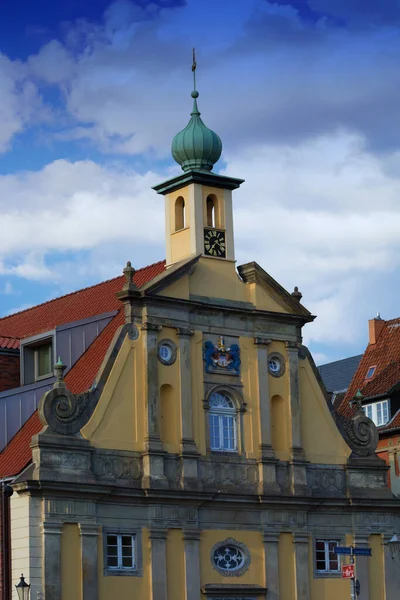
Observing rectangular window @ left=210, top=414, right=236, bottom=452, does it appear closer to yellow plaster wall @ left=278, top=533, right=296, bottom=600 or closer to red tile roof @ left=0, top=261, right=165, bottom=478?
yellow plaster wall @ left=278, top=533, right=296, bottom=600

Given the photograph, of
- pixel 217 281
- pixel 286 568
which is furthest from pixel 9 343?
pixel 286 568

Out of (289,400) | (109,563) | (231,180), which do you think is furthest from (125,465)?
(231,180)

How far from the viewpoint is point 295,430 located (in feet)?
182

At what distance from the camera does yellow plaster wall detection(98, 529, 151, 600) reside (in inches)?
1944

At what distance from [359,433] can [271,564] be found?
6601 millimetres

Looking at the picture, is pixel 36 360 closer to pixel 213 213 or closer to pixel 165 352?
pixel 165 352

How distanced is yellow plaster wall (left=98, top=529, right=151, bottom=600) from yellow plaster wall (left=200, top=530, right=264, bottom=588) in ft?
7.20

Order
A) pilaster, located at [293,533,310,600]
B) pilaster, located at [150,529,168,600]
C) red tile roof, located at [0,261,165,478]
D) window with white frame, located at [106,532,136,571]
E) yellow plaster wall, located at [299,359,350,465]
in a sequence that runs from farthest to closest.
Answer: yellow plaster wall, located at [299,359,350,465], pilaster, located at [293,533,310,600], red tile roof, located at [0,261,165,478], pilaster, located at [150,529,168,600], window with white frame, located at [106,532,136,571]

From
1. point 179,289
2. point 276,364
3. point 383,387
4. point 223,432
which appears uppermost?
point 179,289

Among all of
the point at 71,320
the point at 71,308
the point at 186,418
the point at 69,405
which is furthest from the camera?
the point at 71,308

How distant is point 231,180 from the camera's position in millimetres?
56250

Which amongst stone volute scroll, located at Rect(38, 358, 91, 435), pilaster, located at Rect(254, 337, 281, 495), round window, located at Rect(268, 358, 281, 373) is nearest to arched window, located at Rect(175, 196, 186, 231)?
pilaster, located at Rect(254, 337, 281, 495)

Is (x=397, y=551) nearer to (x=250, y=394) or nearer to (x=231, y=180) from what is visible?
(x=250, y=394)

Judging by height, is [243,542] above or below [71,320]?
below
